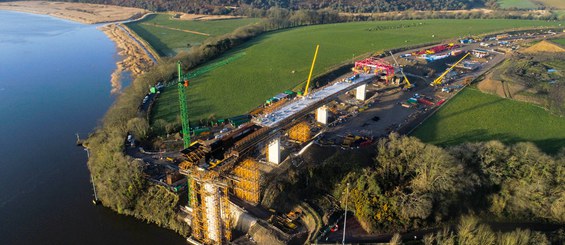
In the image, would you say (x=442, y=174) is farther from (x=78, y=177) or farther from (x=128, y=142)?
(x=78, y=177)

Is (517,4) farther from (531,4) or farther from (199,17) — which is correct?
(199,17)

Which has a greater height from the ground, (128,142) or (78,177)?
(128,142)

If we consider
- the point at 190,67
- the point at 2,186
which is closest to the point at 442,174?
the point at 2,186

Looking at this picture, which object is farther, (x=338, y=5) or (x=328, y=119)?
(x=338, y=5)

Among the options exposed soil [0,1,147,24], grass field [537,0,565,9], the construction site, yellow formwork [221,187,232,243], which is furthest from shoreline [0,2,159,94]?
grass field [537,0,565,9]

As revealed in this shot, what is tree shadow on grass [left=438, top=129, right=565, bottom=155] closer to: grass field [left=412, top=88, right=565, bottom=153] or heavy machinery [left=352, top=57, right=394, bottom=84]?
grass field [left=412, top=88, right=565, bottom=153]

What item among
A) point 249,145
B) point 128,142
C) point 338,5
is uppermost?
point 338,5
